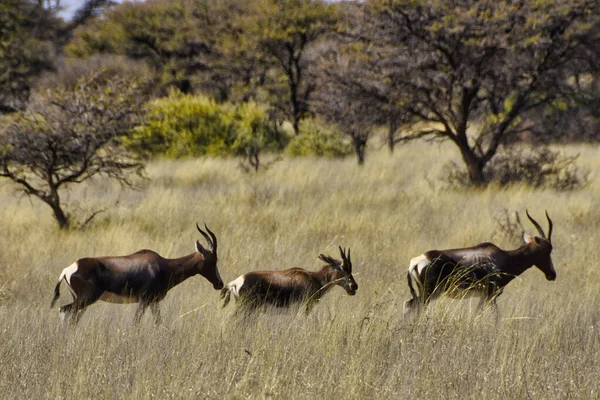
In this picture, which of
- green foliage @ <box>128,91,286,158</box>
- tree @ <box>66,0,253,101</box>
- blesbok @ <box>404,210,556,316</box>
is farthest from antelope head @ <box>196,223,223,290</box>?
tree @ <box>66,0,253,101</box>

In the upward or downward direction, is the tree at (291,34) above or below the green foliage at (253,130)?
above

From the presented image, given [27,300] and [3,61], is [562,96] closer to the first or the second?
[27,300]

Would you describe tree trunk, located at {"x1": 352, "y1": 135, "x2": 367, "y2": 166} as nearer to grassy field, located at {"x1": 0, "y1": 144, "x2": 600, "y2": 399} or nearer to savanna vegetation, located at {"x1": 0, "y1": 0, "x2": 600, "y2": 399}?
savanna vegetation, located at {"x1": 0, "y1": 0, "x2": 600, "y2": 399}

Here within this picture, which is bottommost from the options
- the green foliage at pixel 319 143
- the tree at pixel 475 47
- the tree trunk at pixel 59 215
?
the tree trunk at pixel 59 215

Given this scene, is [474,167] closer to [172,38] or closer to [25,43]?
[172,38]

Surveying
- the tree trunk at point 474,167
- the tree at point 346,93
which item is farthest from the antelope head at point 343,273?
the tree trunk at point 474,167

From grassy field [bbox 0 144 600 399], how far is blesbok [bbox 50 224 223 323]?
176 millimetres

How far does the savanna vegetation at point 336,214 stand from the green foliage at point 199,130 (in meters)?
0.07

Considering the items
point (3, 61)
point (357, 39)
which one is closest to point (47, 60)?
point (3, 61)

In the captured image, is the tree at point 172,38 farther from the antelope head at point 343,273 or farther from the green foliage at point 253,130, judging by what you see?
the antelope head at point 343,273

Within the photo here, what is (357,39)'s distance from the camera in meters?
14.8

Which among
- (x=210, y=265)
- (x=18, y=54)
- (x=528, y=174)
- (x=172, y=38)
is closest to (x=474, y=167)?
(x=528, y=174)

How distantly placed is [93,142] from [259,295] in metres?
5.98

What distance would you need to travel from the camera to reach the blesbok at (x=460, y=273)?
5.61 meters
